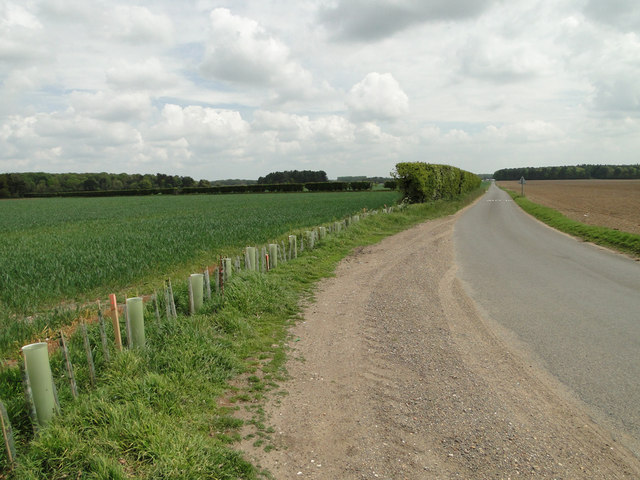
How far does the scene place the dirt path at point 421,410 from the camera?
337cm

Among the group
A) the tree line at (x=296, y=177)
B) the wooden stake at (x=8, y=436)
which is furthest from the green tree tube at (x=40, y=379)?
the tree line at (x=296, y=177)

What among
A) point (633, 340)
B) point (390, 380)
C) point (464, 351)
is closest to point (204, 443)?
point (390, 380)

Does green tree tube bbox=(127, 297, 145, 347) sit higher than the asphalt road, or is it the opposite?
green tree tube bbox=(127, 297, 145, 347)

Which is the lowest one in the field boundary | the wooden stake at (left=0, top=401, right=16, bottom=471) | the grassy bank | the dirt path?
the field boundary

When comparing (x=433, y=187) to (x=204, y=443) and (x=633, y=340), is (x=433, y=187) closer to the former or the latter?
(x=633, y=340)

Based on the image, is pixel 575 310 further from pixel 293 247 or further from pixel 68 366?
pixel 68 366

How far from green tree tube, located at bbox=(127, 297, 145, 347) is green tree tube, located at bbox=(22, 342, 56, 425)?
139cm

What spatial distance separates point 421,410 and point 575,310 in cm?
494

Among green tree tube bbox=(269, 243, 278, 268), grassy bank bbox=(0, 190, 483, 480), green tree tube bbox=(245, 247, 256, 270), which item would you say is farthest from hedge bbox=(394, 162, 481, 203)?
grassy bank bbox=(0, 190, 483, 480)

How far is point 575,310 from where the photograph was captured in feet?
A: 24.5

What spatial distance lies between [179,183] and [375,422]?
406 feet

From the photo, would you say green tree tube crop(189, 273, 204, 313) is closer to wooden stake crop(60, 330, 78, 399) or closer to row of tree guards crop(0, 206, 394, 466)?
row of tree guards crop(0, 206, 394, 466)

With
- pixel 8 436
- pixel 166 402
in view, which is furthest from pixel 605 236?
pixel 8 436

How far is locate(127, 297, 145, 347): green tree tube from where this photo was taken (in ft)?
16.4
